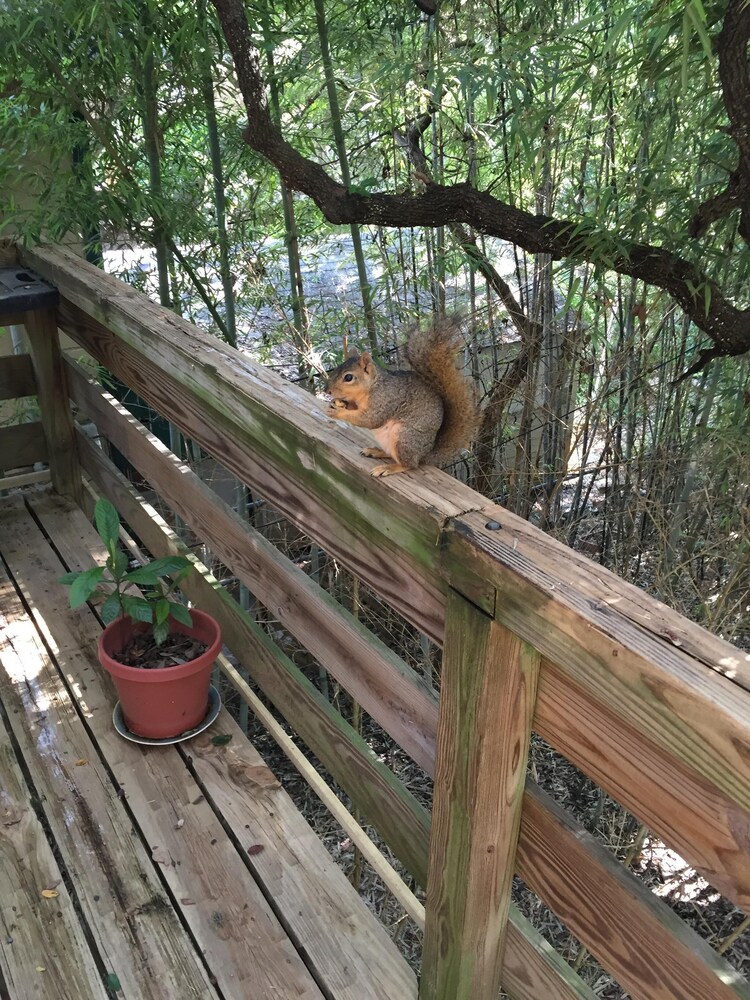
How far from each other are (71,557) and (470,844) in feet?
5.18

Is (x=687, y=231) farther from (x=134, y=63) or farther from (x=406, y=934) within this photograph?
(x=406, y=934)

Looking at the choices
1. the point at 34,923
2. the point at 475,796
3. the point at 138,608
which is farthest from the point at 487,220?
the point at 34,923

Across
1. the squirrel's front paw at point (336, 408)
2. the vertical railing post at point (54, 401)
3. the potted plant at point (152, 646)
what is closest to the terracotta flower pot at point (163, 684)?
the potted plant at point (152, 646)

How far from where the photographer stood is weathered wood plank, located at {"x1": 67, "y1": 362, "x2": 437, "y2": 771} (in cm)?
116

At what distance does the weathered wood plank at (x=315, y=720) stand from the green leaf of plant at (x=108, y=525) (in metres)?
0.18

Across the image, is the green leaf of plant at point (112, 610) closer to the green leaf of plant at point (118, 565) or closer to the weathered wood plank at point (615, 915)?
the green leaf of plant at point (118, 565)

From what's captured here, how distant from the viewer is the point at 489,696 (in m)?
0.87

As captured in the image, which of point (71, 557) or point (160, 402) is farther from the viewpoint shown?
point (71, 557)

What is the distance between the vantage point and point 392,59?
2180mm

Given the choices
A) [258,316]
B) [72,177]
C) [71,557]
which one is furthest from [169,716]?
[258,316]

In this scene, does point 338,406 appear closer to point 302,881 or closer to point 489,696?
point 489,696

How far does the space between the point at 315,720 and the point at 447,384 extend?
25.8 inches

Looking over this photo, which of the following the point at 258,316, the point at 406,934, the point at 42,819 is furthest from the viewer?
the point at 258,316

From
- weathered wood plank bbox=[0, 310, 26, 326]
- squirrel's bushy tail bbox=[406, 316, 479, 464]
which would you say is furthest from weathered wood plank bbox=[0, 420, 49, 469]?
squirrel's bushy tail bbox=[406, 316, 479, 464]
